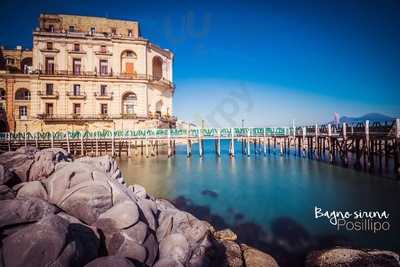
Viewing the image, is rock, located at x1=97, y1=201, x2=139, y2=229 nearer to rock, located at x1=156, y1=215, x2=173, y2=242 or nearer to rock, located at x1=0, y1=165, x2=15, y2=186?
rock, located at x1=156, y1=215, x2=173, y2=242

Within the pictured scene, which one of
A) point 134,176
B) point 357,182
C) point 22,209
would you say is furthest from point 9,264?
point 357,182

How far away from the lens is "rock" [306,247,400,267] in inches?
288

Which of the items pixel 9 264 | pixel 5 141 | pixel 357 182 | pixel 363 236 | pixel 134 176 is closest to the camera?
A: pixel 9 264

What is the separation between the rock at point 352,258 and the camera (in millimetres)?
7309

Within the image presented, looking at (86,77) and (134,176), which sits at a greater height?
(86,77)

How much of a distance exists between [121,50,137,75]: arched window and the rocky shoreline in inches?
1270

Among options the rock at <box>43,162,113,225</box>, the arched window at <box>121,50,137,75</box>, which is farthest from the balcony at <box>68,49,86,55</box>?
the rock at <box>43,162,113,225</box>

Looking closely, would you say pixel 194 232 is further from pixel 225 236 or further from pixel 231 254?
pixel 225 236

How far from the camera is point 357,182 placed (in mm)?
17953

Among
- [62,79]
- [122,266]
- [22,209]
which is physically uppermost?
[62,79]

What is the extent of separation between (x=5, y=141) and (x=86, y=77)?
47.8 ft

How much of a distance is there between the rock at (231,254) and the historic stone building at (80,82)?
31701 millimetres

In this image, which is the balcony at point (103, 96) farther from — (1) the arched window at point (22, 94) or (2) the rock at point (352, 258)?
(2) the rock at point (352, 258)

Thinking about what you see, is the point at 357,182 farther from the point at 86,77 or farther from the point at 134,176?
the point at 86,77
